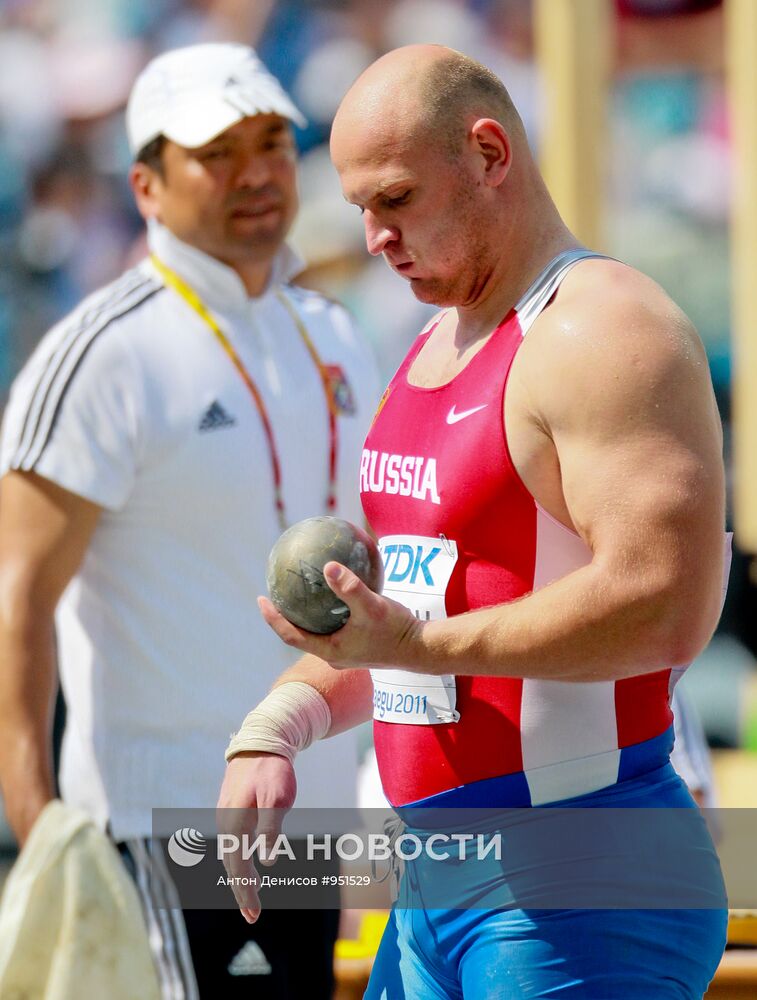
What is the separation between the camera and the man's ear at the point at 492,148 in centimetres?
228


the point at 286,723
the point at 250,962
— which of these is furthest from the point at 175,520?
the point at 286,723

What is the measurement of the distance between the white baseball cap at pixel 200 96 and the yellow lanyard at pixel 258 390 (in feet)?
0.96

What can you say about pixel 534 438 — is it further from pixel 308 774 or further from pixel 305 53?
pixel 305 53

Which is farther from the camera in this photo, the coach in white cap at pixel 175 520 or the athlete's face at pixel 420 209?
the coach in white cap at pixel 175 520

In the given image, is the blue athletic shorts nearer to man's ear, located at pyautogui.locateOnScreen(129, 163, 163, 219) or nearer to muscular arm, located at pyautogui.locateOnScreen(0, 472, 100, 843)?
muscular arm, located at pyautogui.locateOnScreen(0, 472, 100, 843)

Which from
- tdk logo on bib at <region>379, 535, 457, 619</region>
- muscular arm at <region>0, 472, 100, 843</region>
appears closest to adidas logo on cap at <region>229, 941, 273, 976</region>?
muscular arm at <region>0, 472, 100, 843</region>

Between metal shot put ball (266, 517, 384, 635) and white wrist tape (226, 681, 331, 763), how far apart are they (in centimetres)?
36

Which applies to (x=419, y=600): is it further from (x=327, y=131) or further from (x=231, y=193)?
(x=327, y=131)

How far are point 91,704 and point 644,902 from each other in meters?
1.66

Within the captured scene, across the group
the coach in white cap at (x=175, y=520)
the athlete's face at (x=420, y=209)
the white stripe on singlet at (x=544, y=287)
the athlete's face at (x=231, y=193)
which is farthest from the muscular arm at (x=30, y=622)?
the white stripe on singlet at (x=544, y=287)

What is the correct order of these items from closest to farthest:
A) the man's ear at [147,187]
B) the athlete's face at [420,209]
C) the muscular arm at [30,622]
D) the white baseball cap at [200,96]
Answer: the athlete's face at [420,209]
the muscular arm at [30,622]
the white baseball cap at [200,96]
the man's ear at [147,187]

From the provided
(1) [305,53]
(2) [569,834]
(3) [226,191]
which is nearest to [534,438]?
(2) [569,834]

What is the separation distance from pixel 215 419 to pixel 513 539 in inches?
57.8

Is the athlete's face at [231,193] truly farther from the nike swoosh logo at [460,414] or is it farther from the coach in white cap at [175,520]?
the nike swoosh logo at [460,414]
